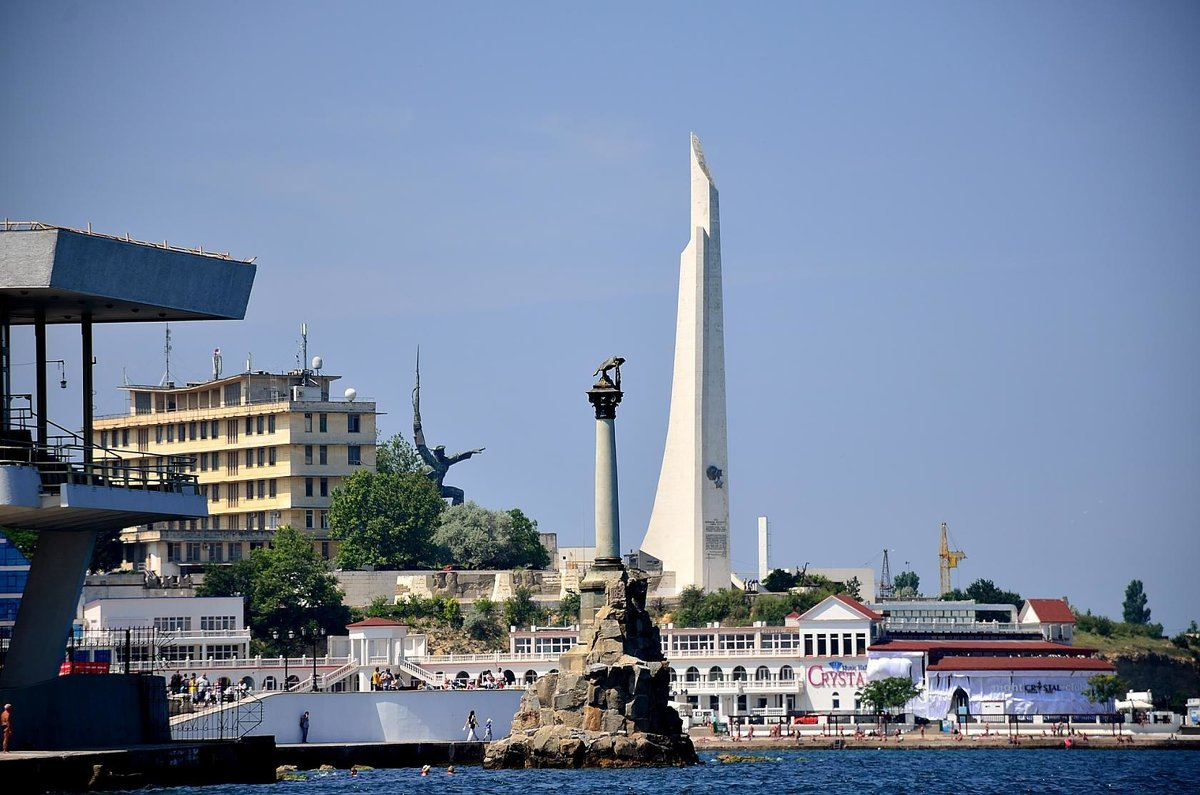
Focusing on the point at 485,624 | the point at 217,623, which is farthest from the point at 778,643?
the point at 217,623

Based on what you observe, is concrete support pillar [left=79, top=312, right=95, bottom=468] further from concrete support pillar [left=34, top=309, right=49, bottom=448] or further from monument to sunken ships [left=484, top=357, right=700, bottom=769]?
monument to sunken ships [left=484, top=357, right=700, bottom=769]

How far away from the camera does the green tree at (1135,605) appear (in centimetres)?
17700

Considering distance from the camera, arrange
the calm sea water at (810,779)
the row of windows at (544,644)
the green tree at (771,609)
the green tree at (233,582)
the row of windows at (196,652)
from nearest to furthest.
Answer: the calm sea water at (810,779) < the row of windows at (196,652) < the row of windows at (544,644) < the green tree at (233,582) < the green tree at (771,609)

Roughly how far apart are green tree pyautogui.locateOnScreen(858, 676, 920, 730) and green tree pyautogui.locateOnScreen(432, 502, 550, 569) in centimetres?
2896

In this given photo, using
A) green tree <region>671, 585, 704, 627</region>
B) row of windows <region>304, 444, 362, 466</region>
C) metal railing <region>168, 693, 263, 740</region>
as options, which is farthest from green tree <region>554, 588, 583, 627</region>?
metal railing <region>168, 693, 263, 740</region>

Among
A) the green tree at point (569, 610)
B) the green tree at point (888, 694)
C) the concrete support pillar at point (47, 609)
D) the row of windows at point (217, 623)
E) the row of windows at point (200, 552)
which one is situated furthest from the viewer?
the row of windows at point (200, 552)

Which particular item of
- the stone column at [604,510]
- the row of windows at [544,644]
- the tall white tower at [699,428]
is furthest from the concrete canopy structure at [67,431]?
the tall white tower at [699,428]

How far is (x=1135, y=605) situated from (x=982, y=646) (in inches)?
2908

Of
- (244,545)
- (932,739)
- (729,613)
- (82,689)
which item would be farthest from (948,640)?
(82,689)

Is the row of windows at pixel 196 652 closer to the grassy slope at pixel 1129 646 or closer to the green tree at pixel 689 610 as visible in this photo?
the green tree at pixel 689 610

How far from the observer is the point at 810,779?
62.6 metres

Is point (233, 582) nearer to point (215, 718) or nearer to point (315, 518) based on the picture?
point (315, 518)

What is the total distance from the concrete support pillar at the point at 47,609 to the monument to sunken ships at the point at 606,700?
1894cm

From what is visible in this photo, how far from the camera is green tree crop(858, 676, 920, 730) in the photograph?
3981 inches
